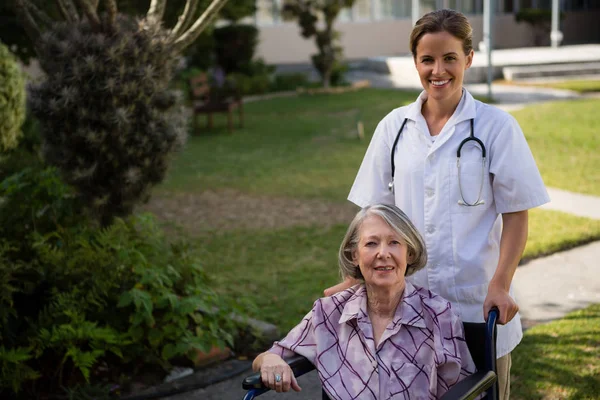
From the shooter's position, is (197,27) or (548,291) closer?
(197,27)

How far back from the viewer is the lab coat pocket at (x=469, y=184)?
288 cm

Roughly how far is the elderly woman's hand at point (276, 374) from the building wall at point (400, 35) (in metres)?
30.6

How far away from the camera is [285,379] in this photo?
9.14 feet

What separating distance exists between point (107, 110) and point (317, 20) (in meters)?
18.0

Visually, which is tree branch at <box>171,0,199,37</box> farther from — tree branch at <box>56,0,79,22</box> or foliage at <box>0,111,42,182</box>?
foliage at <box>0,111,42,182</box>

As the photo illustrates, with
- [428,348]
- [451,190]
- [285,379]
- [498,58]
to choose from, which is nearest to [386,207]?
[451,190]

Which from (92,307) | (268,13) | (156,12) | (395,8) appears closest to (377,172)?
(92,307)

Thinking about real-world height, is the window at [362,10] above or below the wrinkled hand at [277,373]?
below

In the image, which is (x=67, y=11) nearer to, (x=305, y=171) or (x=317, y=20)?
(x=305, y=171)

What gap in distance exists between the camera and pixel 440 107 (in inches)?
118

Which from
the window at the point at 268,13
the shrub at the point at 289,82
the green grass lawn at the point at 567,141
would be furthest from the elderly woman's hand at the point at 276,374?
the window at the point at 268,13

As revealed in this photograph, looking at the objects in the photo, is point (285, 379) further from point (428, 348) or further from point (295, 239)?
point (295, 239)

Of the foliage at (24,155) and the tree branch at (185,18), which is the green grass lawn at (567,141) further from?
the foliage at (24,155)

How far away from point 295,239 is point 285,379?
17.6 ft
